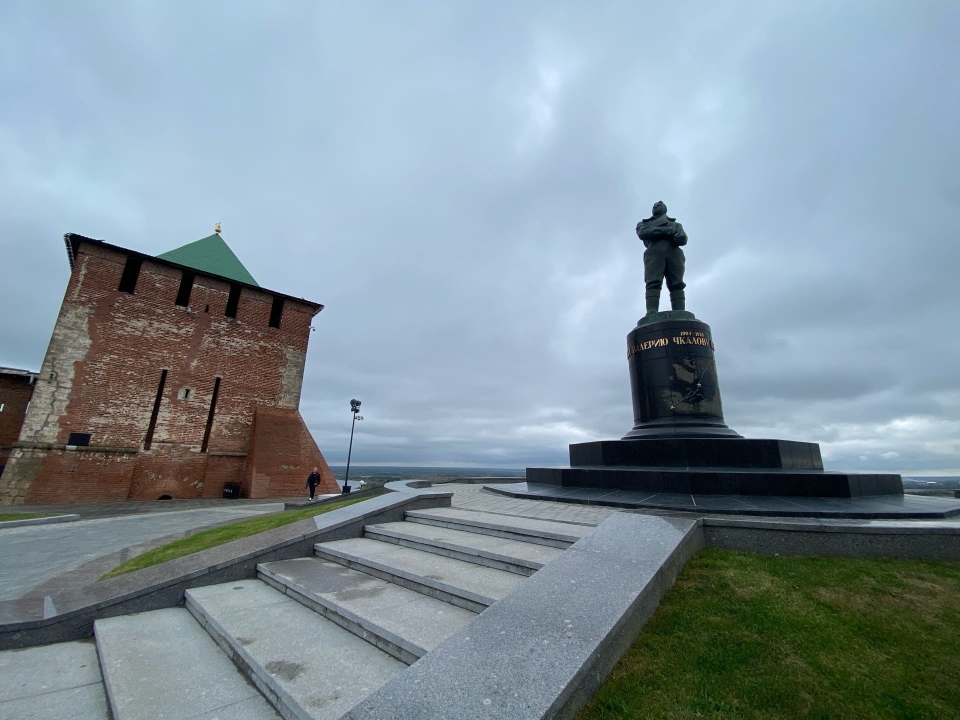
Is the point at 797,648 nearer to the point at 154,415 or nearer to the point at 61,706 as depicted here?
the point at 61,706

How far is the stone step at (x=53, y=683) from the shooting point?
2391mm

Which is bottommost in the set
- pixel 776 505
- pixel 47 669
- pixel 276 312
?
pixel 47 669

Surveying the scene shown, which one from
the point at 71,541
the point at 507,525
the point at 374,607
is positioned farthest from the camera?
the point at 71,541

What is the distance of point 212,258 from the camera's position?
20.8m

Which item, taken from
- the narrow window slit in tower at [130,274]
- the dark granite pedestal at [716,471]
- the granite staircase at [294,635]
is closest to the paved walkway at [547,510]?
the granite staircase at [294,635]

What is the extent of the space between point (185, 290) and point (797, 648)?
22.8 metres

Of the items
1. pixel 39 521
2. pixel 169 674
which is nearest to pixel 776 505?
pixel 169 674

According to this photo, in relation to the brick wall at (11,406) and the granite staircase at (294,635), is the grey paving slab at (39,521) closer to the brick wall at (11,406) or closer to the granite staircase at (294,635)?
the granite staircase at (294,635)

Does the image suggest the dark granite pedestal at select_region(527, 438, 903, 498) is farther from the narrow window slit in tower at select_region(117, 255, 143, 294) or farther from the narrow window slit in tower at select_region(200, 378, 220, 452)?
the narrow window slit in tower at select_region(117, 255, 143, 294)

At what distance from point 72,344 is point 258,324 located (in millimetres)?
6534

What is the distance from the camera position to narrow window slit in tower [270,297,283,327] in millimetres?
20641

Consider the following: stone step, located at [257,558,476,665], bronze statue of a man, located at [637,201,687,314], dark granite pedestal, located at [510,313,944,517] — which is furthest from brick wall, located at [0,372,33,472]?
bronze statue of a man, located at [637,201,687,314]

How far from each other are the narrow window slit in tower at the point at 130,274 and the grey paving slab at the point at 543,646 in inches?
840

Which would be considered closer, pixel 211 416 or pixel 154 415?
pixel 154 415
